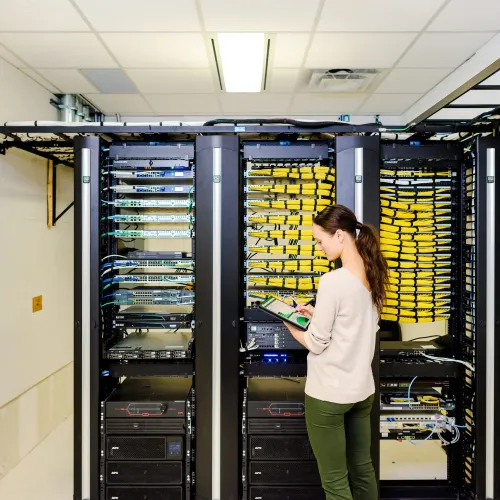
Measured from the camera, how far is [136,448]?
2.08 meters

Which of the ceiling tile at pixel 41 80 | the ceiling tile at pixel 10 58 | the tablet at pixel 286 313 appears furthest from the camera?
the ceiling tile at pixel 41 80

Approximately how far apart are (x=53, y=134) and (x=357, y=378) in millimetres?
2137

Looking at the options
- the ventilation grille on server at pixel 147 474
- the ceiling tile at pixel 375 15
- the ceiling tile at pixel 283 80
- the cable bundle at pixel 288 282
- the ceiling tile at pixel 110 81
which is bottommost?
the ventilation grille on server at pixel 147 474

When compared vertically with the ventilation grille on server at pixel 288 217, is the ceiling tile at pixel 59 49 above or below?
above

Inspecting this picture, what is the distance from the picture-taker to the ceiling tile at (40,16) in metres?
1.95

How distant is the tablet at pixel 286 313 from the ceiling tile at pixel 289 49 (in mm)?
1628

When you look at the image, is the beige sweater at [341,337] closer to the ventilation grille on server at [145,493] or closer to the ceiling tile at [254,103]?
the ventilation grille on server at [145,493]

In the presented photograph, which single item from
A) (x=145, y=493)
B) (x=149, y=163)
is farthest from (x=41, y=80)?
(x=145, y=493)

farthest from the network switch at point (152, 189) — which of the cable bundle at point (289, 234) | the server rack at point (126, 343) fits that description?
the cable bundle at point (289, 234)

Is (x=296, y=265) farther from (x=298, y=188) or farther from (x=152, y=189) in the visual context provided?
(x=152, y=189)

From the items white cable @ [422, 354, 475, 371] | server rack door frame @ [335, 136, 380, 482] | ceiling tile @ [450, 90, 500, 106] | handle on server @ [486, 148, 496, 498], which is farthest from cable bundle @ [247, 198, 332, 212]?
ceiling tile @ [450, 90, 500, 106]

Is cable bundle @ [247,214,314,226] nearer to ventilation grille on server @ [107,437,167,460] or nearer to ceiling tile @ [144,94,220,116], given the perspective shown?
ventilation grille on server @ [107,437,167,460]

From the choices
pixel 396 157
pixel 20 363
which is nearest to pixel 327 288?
pixel 396 157

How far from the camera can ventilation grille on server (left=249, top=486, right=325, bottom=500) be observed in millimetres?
2055
